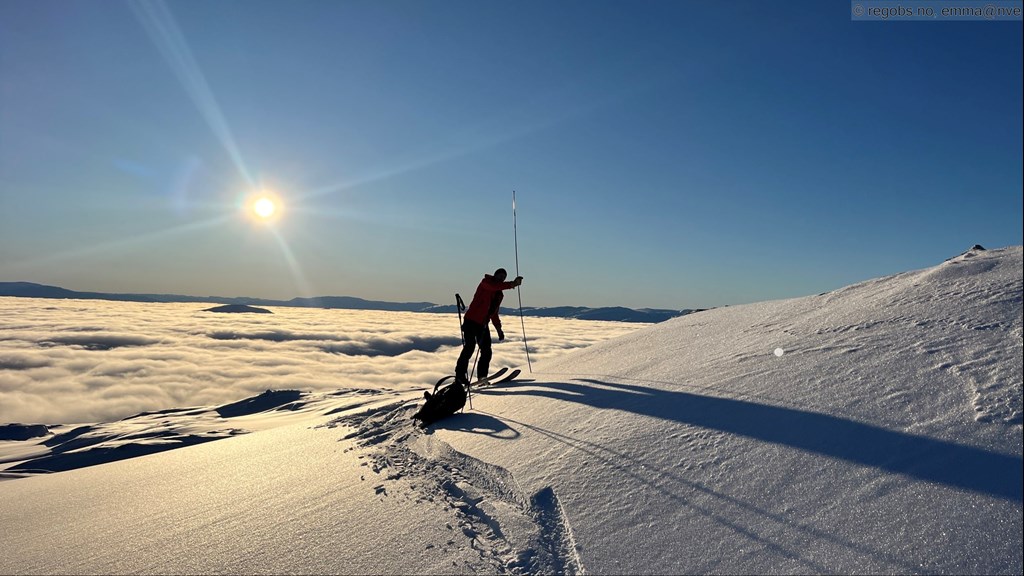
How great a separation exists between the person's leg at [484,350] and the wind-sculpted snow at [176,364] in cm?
892

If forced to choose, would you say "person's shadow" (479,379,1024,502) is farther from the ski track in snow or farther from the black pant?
the black pant

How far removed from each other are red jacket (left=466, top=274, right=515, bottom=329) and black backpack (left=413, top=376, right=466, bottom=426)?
166 cm

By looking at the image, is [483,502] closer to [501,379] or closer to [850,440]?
[850,440]

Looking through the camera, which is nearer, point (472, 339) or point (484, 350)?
point (472, 339)

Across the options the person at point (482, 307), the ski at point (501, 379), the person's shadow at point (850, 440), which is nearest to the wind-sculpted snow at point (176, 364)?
the ski at point (501, 379)

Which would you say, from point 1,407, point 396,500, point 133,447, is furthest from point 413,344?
point 396,500

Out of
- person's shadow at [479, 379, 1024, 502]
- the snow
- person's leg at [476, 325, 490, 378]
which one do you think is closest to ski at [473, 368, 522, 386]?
person's leg at [476, 325, 490, 378]

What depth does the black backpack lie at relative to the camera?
555 cm

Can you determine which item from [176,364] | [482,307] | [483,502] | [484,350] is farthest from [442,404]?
[176,364]

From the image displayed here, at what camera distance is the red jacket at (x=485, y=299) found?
284 inches

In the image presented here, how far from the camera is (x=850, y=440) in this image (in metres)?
2.52

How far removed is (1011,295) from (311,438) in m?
7.00

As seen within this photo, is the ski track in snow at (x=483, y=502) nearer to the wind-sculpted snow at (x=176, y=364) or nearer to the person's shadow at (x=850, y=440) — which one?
the person's shadow at (x=850, y=440)

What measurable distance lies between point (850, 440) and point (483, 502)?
221cm
